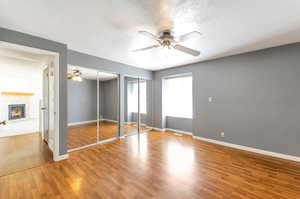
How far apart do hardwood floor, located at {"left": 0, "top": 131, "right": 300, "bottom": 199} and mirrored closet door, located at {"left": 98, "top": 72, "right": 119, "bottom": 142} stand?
102 cm

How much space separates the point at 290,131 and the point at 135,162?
3513 mm

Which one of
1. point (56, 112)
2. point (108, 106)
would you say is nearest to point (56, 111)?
point (56, 112)

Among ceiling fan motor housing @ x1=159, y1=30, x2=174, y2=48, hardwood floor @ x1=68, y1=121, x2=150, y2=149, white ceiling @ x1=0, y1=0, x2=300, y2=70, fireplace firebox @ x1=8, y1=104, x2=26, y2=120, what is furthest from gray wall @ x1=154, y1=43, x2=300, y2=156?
fireplace firebox @ x1=8, y1=104, x2=26, y2=120

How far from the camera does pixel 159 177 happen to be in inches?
85.7

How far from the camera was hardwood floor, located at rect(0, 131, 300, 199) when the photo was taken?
1.81m

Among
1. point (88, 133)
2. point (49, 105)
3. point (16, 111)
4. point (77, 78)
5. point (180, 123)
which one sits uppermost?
point (77, 78)

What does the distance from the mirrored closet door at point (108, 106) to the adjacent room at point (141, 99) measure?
3 centimetres

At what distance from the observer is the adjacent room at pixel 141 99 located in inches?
72.5

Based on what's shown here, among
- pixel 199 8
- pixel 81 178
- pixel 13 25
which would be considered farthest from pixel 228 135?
pixel 13 25

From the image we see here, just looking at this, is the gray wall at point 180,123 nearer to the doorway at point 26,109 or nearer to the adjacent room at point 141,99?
the adjacent room at point 141,99

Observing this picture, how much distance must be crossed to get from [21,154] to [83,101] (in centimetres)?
184

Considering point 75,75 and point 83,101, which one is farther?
point 83,101

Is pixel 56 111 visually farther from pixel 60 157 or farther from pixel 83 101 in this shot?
pixel 83 101

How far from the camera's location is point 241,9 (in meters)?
1.76
